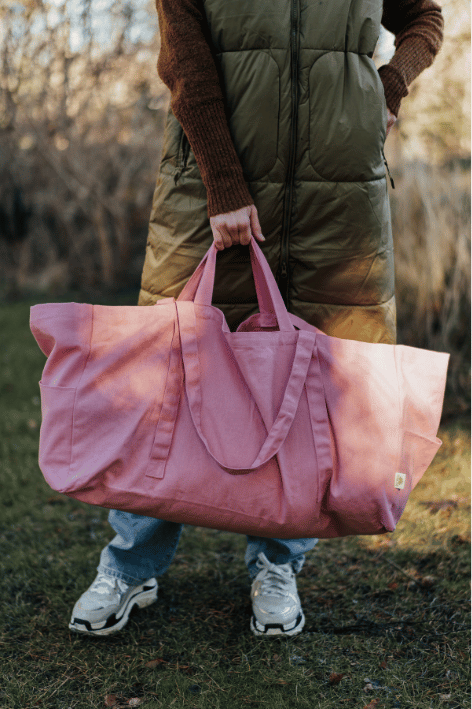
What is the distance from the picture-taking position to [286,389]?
1.43m

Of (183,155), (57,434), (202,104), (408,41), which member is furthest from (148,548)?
(408,41)

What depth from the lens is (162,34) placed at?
1.56m

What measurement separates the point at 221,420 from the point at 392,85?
3.47ft

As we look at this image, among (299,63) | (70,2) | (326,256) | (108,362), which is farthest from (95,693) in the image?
(70,2)

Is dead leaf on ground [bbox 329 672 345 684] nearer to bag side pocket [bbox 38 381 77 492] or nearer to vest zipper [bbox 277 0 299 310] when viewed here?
bag side pocket [bbox 38 381 77 492]

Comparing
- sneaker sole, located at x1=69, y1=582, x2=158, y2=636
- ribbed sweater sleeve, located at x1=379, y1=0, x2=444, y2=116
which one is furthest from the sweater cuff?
sneaker sole, located at x1=69, y1=582, x2=158, y2=636

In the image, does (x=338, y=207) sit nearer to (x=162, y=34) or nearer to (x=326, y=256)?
(x=326, y=256)

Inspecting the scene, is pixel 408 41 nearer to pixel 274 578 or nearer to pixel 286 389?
pixel 286 389

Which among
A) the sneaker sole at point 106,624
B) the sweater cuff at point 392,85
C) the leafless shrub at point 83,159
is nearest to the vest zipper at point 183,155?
the sweater cuff at point 392,85

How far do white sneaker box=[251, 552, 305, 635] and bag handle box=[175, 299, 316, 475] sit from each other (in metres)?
0.63

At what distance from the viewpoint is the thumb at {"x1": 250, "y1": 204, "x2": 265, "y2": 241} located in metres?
1.54

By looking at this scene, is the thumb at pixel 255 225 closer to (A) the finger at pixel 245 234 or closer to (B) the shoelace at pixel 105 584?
(A) the finger at pixel 245 234

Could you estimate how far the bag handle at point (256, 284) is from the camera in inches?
58.8

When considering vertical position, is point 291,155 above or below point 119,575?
above
